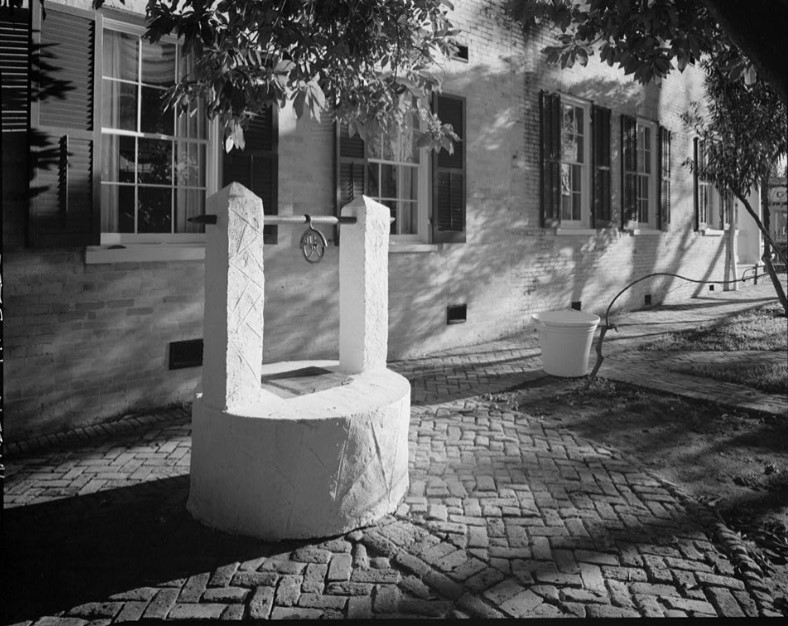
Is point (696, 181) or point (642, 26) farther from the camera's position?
point (696, 181)

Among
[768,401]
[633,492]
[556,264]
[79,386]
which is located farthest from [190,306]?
[556,264]

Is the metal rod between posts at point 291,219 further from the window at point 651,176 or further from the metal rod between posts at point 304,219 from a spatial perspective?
the window at point 651,176

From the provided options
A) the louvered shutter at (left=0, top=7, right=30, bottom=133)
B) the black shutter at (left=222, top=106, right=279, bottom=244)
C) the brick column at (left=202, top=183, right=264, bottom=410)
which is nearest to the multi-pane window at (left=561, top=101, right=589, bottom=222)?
the black shutter at (left=222, top=106, right=279, bottom=244)

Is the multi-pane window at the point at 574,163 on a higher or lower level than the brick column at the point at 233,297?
higher

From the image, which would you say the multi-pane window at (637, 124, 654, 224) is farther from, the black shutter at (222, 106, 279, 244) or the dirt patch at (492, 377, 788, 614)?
the black shutter at (222, 106, 279, 244)

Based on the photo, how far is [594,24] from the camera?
5.19 metres

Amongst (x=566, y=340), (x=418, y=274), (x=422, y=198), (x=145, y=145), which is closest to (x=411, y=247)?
(x=418, y=274)

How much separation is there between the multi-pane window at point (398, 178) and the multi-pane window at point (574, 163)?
372cm

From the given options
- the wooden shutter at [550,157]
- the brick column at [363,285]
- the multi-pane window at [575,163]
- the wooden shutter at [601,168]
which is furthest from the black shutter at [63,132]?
the wooden shutter at [601,168]

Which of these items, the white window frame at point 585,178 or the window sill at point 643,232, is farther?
the window sill at point 643,232

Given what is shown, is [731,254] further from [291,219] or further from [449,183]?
[291,219]

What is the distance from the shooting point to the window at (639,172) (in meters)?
13.1

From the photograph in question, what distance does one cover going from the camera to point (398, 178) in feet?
29.7

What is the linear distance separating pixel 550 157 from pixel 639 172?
12.3 feet
